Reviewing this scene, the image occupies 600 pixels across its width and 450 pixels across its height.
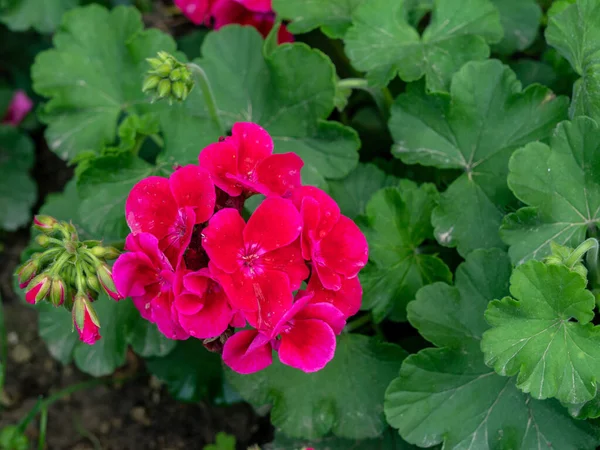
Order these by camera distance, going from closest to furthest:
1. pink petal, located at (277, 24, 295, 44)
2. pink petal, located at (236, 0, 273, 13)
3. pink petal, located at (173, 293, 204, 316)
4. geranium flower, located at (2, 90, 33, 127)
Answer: pink petal, located at (173, 293, 204, 316) < pink petal, located at (236, 0, 273, 13) < pink petal, located at (277, 24, 295, 44) < geranium flower, located at (2, 90, 33, 127)

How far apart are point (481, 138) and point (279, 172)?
77 centimetres

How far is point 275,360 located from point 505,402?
2.25 ft

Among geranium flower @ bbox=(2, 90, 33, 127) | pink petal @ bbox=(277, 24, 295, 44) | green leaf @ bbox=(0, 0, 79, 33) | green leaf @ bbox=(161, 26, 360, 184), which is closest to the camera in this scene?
green leaf @ bbox=(161, 26, 360, 184)

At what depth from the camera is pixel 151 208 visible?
1.44 meters

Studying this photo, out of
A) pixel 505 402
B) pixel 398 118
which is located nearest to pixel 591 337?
pixel 505 402

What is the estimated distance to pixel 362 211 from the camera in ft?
6.98

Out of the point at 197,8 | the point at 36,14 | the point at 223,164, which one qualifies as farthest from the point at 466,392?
the point at 36,14

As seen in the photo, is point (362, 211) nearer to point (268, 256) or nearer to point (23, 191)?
point (268, 256)

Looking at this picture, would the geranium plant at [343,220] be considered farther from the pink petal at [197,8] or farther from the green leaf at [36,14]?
the green leaf at [36,14]

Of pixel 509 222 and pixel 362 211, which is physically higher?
pixel 509 222

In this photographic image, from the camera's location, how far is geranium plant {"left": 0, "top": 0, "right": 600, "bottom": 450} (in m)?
1.40

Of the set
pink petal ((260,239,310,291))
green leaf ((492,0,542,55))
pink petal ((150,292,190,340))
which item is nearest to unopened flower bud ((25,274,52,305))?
pink petal ((150,292,190,340))

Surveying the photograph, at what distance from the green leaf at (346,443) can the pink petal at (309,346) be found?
0.84 m

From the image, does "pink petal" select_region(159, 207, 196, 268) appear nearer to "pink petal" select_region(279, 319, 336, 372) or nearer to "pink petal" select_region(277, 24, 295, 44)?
"pink petal" select_region(279, 319, 336, 372)
